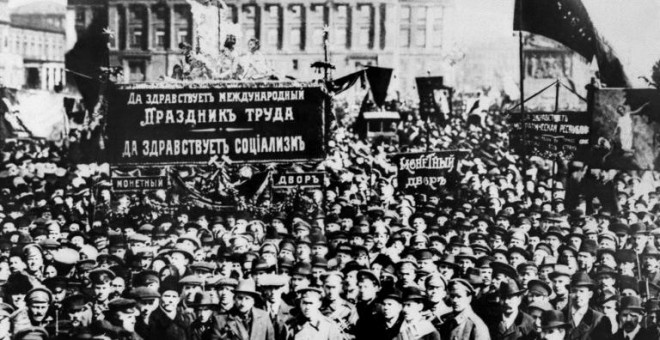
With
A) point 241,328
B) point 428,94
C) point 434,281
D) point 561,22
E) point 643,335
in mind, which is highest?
point 561,22

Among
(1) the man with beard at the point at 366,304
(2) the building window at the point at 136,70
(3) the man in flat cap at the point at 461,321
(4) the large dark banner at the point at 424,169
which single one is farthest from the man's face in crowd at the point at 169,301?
(2) the building window at the point at 136,70

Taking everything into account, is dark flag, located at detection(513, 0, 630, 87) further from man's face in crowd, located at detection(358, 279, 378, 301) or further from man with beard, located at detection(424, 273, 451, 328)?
man's face in crowd, located at detection(358, 279, 378, 301)

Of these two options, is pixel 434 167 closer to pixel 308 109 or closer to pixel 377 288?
pixel 308 109

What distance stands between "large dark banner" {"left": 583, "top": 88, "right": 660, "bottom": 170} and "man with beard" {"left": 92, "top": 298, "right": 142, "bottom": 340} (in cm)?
893

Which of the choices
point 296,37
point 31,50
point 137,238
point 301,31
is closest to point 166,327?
point 137,238

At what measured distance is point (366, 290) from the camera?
7809 millimetres

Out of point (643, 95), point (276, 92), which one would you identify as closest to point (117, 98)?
point (276, 92)

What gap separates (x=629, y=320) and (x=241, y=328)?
4.09m

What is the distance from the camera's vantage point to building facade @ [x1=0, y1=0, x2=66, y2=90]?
22562 mm

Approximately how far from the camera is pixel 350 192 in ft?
48.4

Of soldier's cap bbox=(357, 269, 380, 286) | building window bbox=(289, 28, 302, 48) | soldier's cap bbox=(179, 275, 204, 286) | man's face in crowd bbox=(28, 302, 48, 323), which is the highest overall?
building window bbox=(289, 28, 302, 48)

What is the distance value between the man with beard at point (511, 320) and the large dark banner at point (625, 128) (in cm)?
608

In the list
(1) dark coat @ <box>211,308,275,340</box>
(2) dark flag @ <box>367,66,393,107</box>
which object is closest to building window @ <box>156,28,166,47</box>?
(2) dark flag @ <box>367,66,393,107</box>

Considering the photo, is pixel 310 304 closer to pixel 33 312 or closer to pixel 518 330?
pixel 518 330
